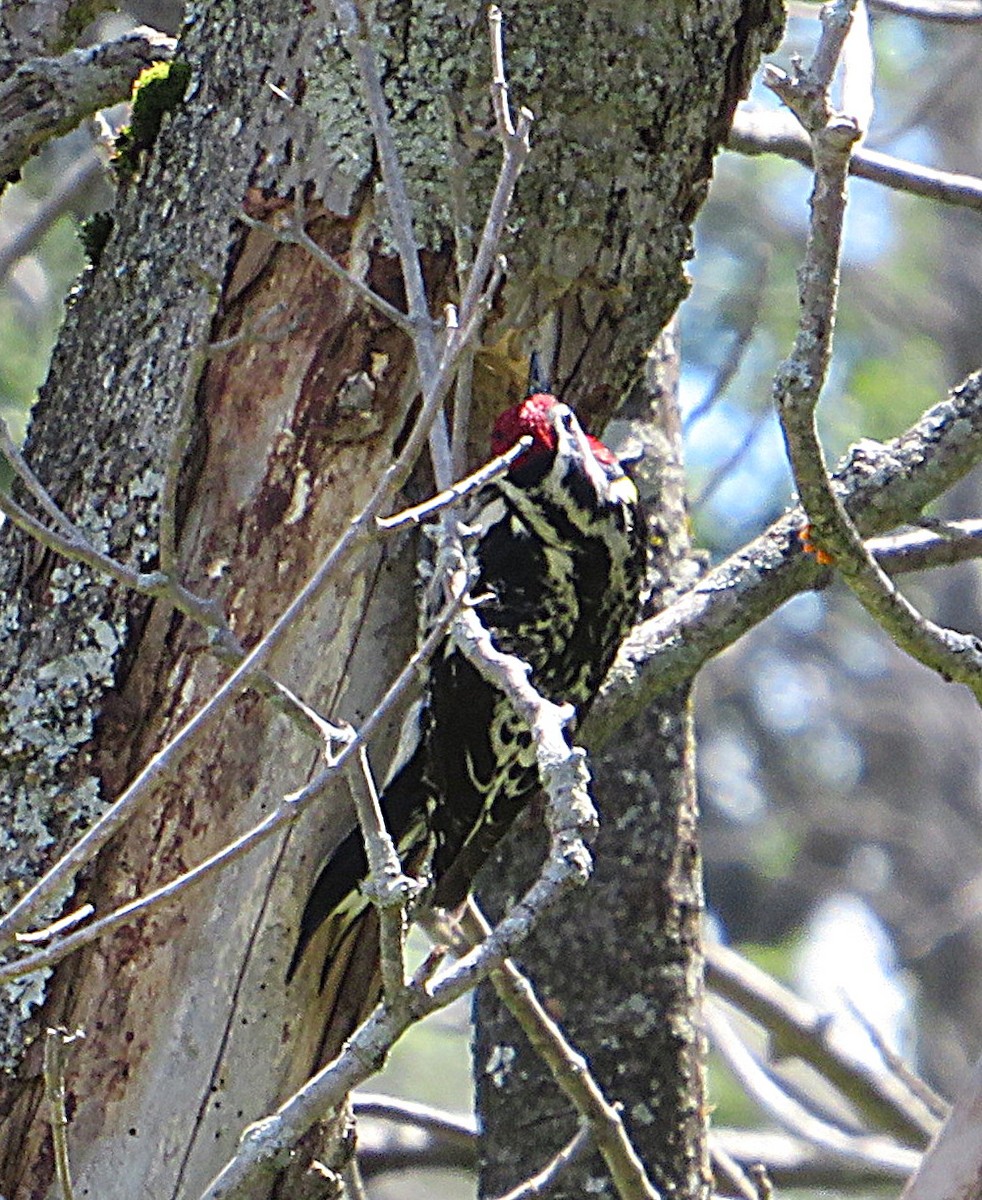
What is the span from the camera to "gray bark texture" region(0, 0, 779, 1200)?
260cm

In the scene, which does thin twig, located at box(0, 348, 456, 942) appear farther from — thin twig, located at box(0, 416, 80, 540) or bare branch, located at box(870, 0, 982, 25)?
bare branch, located at box(870, 0, 982, 25)

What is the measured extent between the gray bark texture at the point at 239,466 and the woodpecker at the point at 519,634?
281 mm

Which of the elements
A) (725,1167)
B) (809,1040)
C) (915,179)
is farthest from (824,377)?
(809,1040)

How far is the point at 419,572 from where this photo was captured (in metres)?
2.80

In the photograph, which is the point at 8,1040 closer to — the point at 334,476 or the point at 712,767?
the point at 334,476

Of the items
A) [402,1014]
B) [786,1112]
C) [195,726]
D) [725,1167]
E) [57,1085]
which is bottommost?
[57,1085]

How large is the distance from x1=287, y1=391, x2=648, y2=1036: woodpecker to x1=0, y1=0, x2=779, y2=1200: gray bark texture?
0.28 metres

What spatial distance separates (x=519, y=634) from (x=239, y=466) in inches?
25.7

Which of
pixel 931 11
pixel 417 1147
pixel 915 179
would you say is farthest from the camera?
pixel 417 1147

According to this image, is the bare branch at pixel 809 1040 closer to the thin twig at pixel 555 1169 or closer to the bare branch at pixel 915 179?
the thin twig at pixel 555 1169

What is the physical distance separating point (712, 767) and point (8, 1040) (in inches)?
375

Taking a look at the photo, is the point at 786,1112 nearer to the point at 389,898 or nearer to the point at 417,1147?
the point at 417,1147

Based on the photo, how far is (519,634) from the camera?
Answer: 10.2ft

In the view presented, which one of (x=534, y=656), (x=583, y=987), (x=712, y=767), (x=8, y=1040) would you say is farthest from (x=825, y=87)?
(x=712, y=767)
